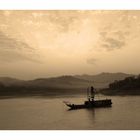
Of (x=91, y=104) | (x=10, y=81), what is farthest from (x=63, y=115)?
(x=10, y=81)

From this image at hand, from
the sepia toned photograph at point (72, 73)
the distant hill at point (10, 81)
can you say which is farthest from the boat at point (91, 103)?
the distant hill at point (10, 81)

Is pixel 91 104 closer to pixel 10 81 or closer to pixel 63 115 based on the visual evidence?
pixel 63 115

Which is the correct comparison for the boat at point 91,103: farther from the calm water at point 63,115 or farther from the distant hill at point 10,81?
the distant hill at point 10,81

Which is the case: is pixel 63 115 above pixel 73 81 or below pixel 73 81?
below

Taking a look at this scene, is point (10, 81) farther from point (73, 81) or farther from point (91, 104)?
point (91, 104)

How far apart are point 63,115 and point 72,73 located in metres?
0.25

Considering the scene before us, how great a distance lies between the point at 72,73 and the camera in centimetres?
280

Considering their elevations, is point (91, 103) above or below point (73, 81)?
below

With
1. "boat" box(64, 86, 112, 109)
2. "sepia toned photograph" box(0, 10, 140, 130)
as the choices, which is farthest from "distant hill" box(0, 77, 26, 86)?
"boat" box(64, 86, 112, 109)

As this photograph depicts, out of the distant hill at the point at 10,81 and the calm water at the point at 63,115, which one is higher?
the distant hill at the point at 10,81

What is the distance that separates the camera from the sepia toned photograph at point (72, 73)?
2.78 meters

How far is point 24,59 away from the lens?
9.25 ft

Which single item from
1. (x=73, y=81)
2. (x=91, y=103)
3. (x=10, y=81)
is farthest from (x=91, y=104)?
(x=10, y=81)
